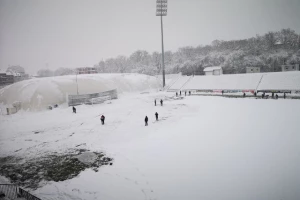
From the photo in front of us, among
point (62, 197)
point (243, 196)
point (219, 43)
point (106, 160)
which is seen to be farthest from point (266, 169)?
point (219, 43)

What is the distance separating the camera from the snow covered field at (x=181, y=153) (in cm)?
835

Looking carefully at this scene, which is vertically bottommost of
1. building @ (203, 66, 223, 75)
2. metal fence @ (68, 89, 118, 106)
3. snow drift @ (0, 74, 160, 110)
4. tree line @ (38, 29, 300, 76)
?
metal fence @ (68, 89, 118, 106)

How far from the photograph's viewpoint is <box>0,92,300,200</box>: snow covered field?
8.35 metres

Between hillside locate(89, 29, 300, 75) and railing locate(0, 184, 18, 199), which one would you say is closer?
railing locate(0, 184, 18, 199)

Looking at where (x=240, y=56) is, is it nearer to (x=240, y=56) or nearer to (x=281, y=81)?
(x=240, y=56)

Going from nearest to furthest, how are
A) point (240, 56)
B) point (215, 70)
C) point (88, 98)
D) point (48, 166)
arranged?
point (48, 166) < point (88, 98) < point (215, 70) < point (240, 56)

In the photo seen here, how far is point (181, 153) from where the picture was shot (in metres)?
11.7

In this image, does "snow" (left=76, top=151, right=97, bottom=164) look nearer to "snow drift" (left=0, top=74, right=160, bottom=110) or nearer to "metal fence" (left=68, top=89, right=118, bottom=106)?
"metal fence" (left=68, top=89, right=118, bottom=106)

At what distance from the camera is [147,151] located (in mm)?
12430

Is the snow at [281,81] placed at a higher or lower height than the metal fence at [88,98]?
higher

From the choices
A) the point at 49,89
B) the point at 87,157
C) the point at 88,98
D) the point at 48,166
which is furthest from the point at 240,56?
the point at 48,166

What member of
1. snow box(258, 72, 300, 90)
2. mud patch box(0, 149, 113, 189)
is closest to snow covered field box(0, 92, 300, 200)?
mud patch box(0, 149, 113, 189)

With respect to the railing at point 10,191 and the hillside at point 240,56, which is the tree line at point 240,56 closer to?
the hillside at point 240,56

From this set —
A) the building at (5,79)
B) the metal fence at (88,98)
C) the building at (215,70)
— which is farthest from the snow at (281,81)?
the building at (5,79)
